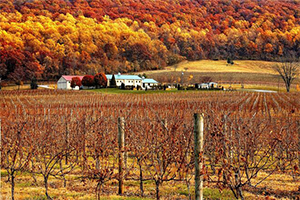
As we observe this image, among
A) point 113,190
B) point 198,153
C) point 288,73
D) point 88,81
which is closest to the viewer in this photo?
point 198,153

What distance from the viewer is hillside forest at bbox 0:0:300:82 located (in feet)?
331

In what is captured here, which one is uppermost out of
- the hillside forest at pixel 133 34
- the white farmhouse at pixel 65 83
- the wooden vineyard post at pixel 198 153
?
the hillside forest at pixel 133 34

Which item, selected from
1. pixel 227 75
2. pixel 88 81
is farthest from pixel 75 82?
pixel 227 75

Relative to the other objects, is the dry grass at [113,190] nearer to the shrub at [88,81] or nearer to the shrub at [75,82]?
the shrub at [88,81]

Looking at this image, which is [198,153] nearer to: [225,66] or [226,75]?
[226,75]

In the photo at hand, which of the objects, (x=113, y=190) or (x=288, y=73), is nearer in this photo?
(x=113, y=190)

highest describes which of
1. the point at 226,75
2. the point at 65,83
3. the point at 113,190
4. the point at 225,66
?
the point at 225,66

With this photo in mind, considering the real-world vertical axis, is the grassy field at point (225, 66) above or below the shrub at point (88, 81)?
above

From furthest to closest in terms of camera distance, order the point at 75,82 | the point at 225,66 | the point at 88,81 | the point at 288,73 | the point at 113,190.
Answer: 1. the point at 225,66
2. the point at 288,73
3. the point at 75,82
4. the point at 88,81
5. the point at 113,190

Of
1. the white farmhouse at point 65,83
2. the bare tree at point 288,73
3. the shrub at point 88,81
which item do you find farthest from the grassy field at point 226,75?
the shrub at point 88,81

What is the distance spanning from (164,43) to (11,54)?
2824 inches

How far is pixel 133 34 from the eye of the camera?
139 m

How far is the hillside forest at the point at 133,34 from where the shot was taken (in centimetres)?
10081

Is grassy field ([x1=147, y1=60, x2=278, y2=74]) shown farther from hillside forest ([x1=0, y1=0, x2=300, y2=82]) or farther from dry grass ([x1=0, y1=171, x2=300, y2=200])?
dry grass ([x1=0, y1=171, x2=300, y2=200])
